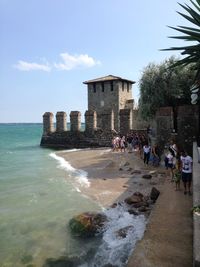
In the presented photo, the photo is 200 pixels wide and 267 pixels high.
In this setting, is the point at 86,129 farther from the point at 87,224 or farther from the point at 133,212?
the point at 87,224

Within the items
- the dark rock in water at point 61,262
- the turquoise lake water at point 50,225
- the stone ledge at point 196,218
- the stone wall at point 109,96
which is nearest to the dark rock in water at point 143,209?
the turquoise lake water at point 50,225

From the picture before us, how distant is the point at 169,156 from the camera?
15.5 metres

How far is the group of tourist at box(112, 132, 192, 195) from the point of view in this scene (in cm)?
1107

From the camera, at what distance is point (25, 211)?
12.3 meters

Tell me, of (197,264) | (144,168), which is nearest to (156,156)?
(144,168)

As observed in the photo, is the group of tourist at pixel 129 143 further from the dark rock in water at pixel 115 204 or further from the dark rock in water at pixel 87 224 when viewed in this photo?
A: the dark rock in water at pixel 87 224

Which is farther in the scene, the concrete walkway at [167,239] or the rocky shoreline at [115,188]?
the rocky shoreline at [115,188]

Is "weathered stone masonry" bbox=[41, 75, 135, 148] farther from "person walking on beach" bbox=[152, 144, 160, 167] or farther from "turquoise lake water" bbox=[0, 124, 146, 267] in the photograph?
"turquoise lake water" bbox=[0, 124, 146, 267]

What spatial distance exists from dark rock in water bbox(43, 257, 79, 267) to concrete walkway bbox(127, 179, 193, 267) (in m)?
1.85

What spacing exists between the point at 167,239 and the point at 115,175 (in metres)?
10.5

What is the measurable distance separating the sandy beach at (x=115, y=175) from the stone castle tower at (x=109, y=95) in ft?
38.4

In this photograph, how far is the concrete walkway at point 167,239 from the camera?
6160 millimetres

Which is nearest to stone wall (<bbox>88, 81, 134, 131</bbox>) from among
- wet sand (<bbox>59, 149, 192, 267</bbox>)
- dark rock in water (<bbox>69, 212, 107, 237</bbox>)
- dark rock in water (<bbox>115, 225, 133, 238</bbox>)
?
wet sand (<bbox>59, 149, 192, 267</bbox>)

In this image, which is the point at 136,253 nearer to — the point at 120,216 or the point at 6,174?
the point at 120,216
